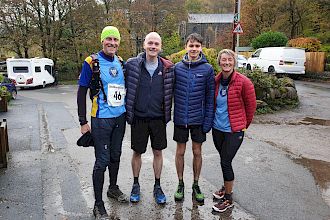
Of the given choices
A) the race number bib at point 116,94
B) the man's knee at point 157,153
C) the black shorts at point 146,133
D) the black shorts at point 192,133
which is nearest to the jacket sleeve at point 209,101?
→ the black shorts at point 192,133

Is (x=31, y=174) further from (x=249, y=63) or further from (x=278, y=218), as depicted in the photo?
(x=249, y=63)

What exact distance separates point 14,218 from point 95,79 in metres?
1.78

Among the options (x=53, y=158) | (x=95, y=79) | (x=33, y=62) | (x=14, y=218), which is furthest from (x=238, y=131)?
(x=33, y=62)

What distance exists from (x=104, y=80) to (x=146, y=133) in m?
0.85

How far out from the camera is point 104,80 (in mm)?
3863

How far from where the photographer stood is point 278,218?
3.98 meters

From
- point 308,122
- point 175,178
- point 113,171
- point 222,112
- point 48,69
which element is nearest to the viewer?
point 222,112

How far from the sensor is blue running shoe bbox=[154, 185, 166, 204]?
428 cm

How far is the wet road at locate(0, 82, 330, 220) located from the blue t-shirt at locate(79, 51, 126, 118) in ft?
3.80

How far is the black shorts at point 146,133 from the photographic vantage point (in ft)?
13.8

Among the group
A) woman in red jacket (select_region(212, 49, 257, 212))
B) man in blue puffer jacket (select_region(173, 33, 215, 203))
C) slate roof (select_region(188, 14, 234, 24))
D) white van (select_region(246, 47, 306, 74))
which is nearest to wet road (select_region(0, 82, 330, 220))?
woman in red jacket (select_region(212, 49, 257, 212))

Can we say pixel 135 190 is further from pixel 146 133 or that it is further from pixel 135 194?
pixel 146 133

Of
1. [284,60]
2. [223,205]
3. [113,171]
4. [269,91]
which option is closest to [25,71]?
[284,60]

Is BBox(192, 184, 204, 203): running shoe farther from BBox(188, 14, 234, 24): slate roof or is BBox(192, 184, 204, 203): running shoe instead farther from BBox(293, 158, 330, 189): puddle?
BBox(188, 14, 234, 24): slate roof
